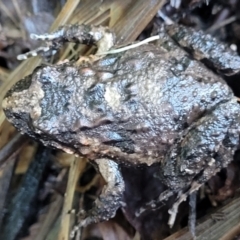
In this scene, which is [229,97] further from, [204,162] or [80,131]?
[80,131]

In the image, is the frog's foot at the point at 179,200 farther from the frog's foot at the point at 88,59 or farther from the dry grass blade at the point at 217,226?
the frog's foot at the point at 88,59

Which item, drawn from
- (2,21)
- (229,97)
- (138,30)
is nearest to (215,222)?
(229,97)

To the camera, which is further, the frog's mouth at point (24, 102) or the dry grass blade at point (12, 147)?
the dry grass blade at point (12, 147)

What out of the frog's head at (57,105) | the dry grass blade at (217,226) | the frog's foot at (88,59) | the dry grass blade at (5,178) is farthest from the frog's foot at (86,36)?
the dry grass blade at (217,226)

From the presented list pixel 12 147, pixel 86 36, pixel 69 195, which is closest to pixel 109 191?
pixel 69 195

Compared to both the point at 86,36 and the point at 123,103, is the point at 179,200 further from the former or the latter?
the point at 86,36

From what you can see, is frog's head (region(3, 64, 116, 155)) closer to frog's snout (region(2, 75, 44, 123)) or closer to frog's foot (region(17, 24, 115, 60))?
frog's snout (region(2, 75, 44, 123))

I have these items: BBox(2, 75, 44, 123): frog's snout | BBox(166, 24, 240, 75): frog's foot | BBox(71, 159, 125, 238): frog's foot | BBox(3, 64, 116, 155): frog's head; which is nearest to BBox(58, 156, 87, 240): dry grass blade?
BBox(71, 159, 125, 238): frog's foot
